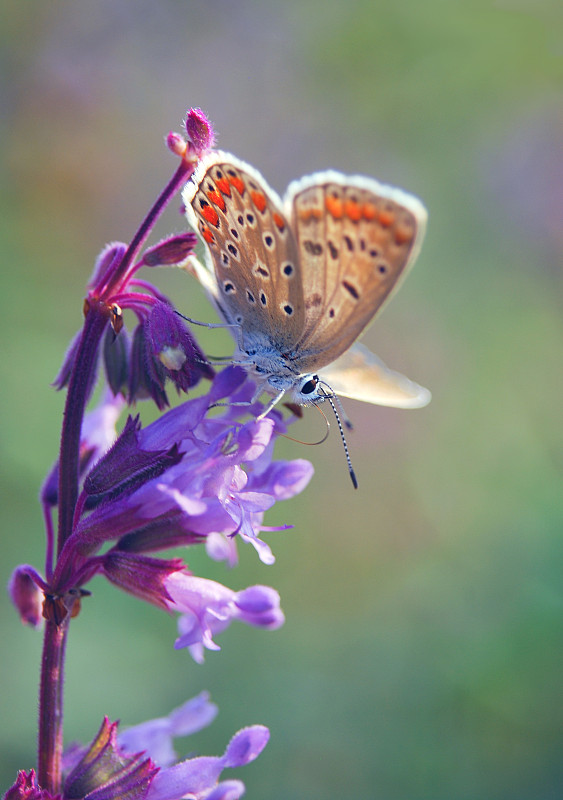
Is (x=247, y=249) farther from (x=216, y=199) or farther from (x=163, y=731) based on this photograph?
(x=163, y=731)

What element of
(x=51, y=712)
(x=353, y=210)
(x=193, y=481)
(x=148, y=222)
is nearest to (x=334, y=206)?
(x=353, y=210)

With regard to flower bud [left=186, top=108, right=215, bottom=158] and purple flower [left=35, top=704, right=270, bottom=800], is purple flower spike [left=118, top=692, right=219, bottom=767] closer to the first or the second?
purple flower [left=35, top=704, right=270, bottom=800]

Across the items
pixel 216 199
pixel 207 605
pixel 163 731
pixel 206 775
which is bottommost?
pixel 163 731

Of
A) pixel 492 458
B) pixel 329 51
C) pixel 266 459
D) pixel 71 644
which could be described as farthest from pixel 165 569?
pixel 329 51

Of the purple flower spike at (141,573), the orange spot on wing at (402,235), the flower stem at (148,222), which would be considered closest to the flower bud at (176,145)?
the flower stem at (148,222)

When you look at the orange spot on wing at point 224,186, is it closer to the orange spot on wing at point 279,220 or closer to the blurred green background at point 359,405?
the orange spot on wing at point 279,220

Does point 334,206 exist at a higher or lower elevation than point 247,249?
higher

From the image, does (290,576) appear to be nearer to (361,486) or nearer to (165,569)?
(361,486)
